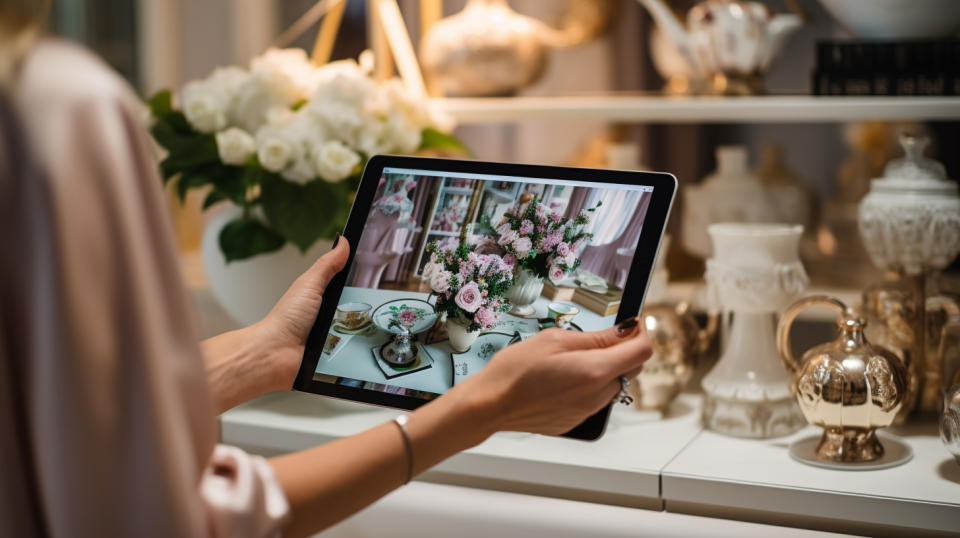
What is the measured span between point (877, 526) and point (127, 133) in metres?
0.83

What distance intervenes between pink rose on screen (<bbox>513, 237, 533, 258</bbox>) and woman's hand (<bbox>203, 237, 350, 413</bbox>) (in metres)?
0.16

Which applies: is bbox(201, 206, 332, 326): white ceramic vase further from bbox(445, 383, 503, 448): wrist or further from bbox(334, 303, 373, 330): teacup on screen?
bbox(445, 383, 503, 448): wrist

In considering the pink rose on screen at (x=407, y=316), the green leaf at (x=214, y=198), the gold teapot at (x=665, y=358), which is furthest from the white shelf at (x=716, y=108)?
the pink rose on screen at (x=407, y=316)

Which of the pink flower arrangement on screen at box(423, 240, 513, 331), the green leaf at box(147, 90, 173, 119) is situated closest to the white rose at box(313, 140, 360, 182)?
the green leaf at box(147, 90, 173, 119)

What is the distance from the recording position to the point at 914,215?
1.14 m

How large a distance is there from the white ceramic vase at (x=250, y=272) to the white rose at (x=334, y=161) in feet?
0.47

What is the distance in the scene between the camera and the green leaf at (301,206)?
1237 mm

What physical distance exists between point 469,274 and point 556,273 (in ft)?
0.26

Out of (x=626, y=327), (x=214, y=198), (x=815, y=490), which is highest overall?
(x=214, y=198)

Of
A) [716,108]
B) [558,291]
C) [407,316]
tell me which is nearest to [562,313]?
[558,291]

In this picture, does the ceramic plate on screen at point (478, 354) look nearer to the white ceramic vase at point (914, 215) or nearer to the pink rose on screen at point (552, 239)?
the pink rose on screen at point (552, 239)

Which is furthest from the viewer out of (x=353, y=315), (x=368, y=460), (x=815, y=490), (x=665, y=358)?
(x=665, y=358)

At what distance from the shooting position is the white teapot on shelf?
4.20 feet

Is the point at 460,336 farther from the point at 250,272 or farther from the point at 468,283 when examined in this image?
the point at 250,272
